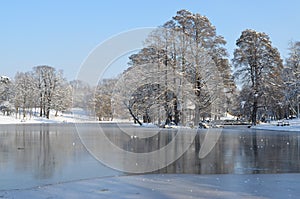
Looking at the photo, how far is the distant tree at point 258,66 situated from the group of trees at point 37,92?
4453 centimetres

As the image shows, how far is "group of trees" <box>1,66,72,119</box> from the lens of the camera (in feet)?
229

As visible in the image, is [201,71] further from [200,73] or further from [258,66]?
[258,66]

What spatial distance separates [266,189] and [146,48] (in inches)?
1350

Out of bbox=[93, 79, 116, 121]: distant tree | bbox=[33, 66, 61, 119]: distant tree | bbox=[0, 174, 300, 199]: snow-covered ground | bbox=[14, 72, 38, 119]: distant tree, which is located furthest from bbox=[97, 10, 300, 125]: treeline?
bbox=[33, 66, 61, 119]: distant tree

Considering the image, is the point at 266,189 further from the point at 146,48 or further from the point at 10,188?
the point at 146,48

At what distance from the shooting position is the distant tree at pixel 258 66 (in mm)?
37844

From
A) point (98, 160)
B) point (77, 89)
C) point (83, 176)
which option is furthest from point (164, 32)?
point (77, 89)

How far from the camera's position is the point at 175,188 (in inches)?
283

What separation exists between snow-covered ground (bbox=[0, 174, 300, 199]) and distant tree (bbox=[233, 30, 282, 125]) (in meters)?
30.5

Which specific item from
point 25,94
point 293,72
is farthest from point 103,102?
point 293,72

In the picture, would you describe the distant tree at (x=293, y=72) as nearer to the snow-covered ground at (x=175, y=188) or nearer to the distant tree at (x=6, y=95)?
the snow-covered ground at (x=175, y=188)

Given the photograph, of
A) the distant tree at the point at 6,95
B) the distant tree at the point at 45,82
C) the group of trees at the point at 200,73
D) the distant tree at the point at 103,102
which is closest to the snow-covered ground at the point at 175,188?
the group of trees at the point at 200,73

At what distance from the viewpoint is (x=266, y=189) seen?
712cm

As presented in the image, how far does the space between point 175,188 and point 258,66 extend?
109 feet
